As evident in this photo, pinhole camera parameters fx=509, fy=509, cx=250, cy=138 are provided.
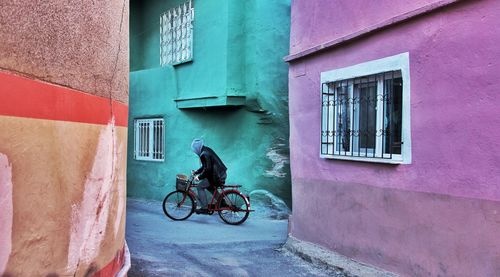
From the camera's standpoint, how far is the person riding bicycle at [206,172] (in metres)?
9.97

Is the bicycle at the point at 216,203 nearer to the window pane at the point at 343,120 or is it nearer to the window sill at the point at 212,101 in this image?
the window sill at the point at 212,101

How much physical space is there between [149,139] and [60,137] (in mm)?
10843

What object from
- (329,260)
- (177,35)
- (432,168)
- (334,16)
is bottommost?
(329,260)

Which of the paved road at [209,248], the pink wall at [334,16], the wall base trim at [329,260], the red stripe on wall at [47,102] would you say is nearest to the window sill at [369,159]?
the wall base trim at [329,260]

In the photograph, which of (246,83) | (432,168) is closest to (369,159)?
(432,168)

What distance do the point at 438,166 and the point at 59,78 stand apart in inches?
136

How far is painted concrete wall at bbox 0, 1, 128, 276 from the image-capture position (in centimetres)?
265

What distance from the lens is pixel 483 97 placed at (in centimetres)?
431

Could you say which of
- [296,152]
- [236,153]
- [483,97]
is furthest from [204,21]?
[483,97]

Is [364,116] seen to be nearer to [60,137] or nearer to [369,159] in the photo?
[369,159]

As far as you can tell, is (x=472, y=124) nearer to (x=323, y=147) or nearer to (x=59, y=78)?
(x=323, y=147)

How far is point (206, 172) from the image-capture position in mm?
10094

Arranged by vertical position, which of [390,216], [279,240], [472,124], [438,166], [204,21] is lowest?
[279,240]

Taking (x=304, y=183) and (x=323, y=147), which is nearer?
(x=323, y=147)
